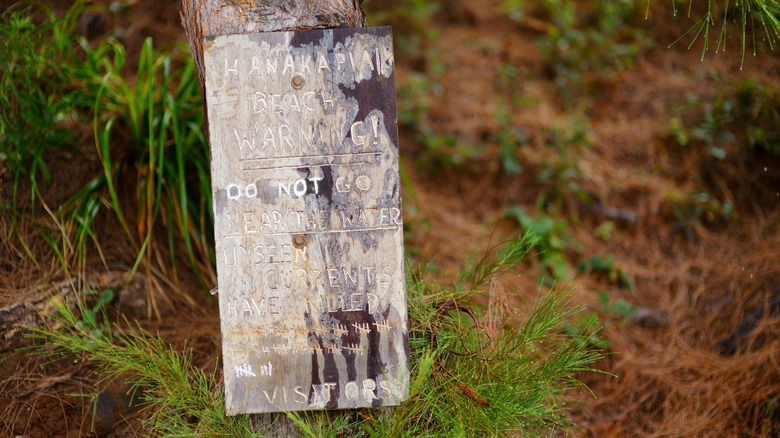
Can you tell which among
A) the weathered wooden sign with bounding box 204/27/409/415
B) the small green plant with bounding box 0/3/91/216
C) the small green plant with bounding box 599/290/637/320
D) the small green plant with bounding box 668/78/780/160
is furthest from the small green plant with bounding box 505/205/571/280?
the small green plant with bounding box 0/3/91/216

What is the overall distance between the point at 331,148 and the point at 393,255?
37cm

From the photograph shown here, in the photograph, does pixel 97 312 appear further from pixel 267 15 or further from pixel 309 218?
pixel 267 15

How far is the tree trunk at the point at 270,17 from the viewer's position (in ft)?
5.39

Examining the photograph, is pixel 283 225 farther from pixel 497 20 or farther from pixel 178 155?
pixel 497 20

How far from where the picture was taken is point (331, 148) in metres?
1.61

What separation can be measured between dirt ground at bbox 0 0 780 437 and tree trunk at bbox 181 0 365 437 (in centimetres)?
50

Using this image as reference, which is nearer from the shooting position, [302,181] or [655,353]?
[302,181]

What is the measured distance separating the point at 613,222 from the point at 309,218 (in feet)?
7.41

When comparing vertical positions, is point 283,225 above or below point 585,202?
above

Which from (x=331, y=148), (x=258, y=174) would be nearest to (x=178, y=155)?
(x=258, y=174)

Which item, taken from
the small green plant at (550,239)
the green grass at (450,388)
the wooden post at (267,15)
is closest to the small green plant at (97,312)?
the green grass at (450,388)

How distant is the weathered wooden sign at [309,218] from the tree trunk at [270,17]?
0.23ft

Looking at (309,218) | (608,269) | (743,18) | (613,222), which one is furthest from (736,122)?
(309,218)

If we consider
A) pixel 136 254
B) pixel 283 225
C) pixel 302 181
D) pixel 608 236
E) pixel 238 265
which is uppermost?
pixel 302 181
